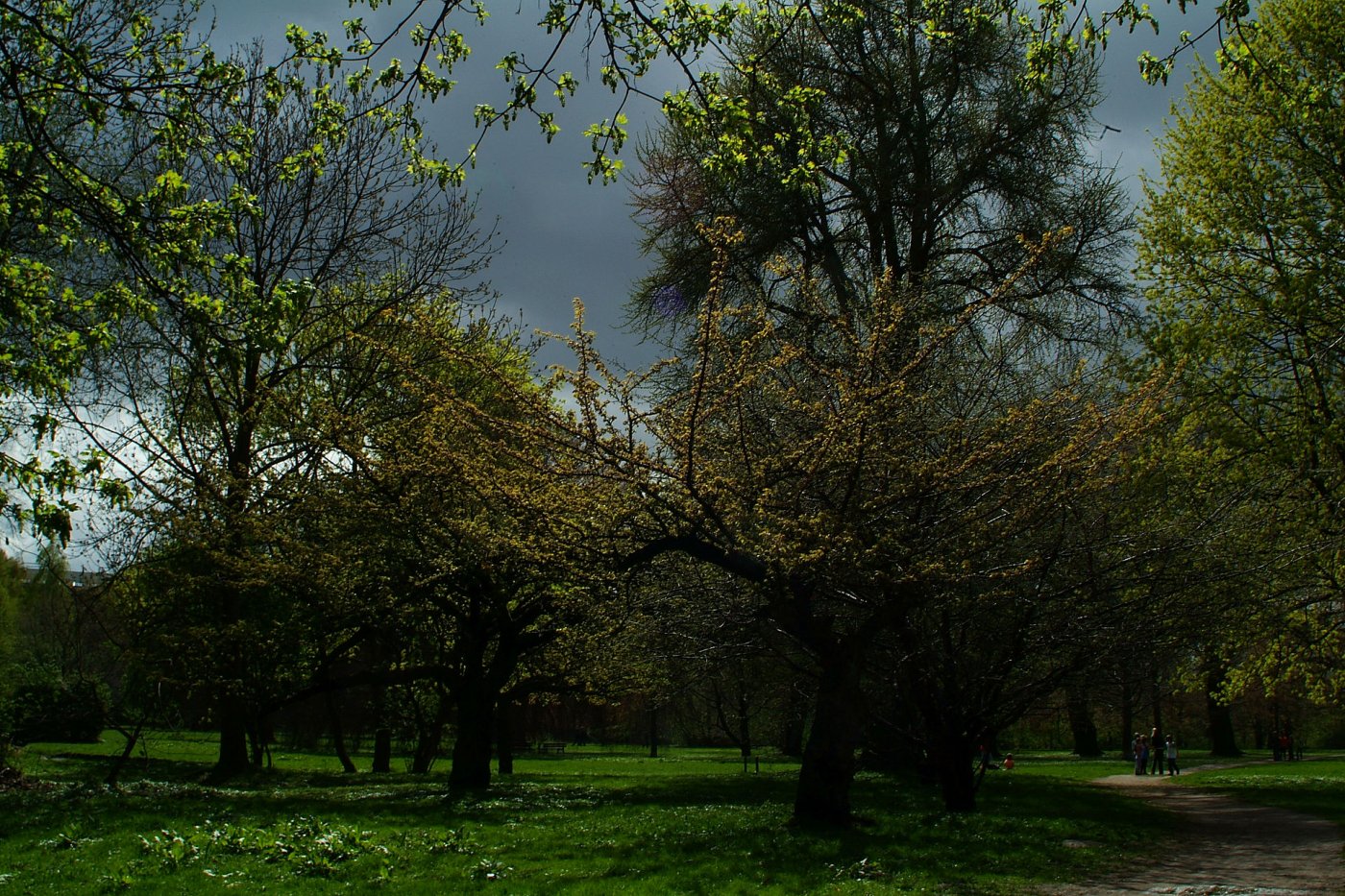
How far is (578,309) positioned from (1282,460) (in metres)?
12.4

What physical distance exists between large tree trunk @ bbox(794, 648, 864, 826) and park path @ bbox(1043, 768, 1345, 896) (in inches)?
108

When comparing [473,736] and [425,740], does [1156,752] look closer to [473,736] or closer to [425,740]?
[425,740]

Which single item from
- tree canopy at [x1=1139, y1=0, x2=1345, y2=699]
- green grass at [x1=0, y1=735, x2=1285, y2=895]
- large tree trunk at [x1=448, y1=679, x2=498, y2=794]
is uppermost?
tree canopy at [x1=1139, y1=0, x2=1345, y2=699]

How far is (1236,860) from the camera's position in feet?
31.7

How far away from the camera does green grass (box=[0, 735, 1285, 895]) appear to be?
721 centimetres

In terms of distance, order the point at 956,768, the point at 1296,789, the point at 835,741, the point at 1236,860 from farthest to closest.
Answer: the point at 1296,789
the point at 956,768
the point at 835,741
the point at 1236,860

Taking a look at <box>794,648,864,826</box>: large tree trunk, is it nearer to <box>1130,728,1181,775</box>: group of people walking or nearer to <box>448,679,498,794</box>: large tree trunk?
<box>448,679,498,794</box>: large tree trunk

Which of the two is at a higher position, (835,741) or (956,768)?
(835,741)

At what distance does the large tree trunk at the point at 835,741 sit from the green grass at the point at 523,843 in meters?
0.37

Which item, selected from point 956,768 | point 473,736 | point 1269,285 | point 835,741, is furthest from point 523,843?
point 1269,285

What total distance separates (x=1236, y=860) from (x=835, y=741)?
404 cm

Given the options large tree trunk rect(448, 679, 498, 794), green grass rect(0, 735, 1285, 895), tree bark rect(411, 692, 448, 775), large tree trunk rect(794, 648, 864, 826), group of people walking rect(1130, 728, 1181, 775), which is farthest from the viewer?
group of people walking rect(1130, 728, 1181, 775)

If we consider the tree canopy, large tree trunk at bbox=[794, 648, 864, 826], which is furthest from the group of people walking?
large tree trunk at bbox=[794, 648, 864, 826]

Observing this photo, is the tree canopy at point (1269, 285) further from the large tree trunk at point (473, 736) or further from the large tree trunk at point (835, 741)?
the large tree trunk at point (473, 736)
